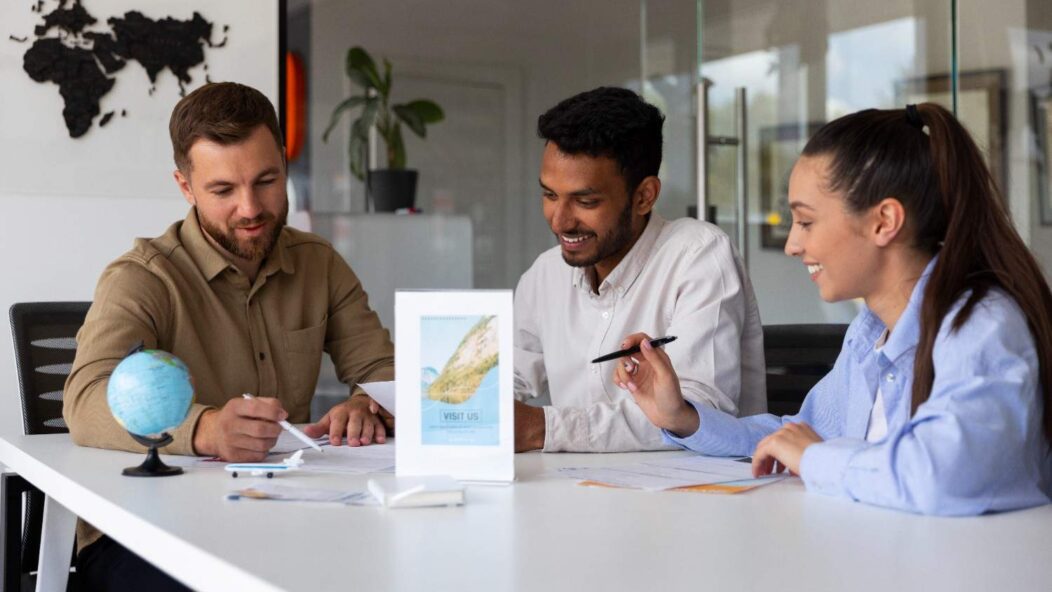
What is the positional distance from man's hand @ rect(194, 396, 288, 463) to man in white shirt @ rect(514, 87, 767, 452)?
2.15 feet

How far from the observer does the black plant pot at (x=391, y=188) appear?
18.1 feet

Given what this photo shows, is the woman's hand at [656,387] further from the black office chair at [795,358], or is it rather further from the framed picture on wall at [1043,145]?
the framed picture on wall at [1043,145]

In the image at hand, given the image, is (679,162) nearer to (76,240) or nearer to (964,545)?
(76,240)

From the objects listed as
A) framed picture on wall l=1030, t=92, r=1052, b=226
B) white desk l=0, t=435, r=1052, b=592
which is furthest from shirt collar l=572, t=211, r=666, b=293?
framed picture on wall l=1030, t=92, r=1052, b=226

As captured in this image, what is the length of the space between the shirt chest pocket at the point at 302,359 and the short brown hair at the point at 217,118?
0.38 meters

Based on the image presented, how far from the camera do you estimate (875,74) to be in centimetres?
422

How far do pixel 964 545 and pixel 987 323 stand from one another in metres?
0.32

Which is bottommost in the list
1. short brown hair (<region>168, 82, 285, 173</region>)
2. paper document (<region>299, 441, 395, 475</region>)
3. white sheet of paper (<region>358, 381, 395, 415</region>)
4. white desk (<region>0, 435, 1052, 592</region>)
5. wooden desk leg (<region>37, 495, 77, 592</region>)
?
wooden desk leg (<region>37, 495, 77, 592</region>)

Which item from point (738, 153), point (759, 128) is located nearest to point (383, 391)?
point (738, 153)

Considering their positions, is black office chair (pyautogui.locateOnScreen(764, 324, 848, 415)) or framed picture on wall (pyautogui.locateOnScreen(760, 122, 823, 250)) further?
framed picture on wall (pyautogui.locateOnScreen(760, 122, 823, 250))

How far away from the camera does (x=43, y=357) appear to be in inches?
93.3

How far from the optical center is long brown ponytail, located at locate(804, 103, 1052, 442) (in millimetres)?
1419

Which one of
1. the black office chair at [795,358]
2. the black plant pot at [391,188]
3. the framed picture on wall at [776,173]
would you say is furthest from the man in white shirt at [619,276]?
the black plant pot at [391,188]

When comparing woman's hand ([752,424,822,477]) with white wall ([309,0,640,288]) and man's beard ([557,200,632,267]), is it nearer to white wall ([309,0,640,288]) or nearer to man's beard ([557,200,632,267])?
man's beard ([557,200,632,267])
